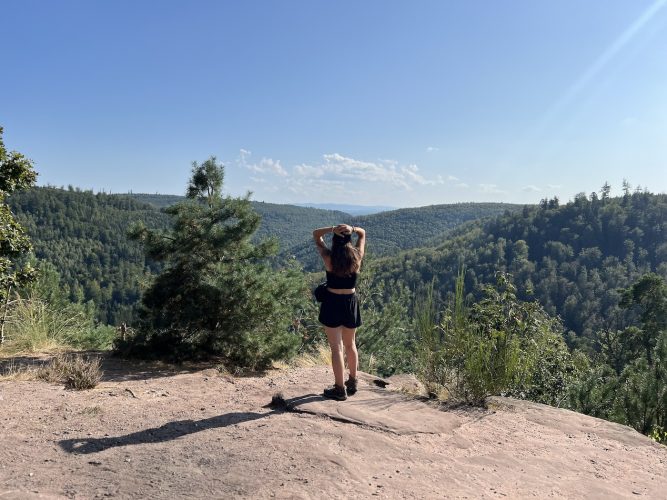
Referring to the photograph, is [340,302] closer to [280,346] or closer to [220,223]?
[280,346]

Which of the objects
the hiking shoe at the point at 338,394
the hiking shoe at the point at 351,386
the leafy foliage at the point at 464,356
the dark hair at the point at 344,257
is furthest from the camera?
the leafy foliage at the point at 464,356

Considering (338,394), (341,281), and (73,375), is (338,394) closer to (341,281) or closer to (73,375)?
(341,281)

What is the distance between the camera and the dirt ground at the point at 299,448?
264cm

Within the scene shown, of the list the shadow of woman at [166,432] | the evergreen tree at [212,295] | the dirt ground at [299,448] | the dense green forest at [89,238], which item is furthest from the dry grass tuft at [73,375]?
the dense green forest at [89,238]

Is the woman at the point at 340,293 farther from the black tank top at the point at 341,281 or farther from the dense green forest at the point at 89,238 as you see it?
the dense green forest at the point at 89,238

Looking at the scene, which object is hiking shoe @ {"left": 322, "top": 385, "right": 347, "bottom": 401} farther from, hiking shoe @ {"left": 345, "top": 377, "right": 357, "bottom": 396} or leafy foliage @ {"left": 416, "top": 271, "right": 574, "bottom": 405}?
leafy foliage @ {"left": 416, "top": 271, "right": 574, "bottom": 405}

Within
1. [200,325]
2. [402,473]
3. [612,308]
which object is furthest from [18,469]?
[612,308]

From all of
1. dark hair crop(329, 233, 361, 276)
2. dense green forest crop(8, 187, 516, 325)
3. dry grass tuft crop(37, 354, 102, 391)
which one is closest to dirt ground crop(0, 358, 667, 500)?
dry grass tuft crop(37, 354, 102, 391)

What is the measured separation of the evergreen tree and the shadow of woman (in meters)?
2.27

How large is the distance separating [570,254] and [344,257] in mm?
108105

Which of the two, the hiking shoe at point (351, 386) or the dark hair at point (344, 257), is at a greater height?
the dark hair at point (344, 257)

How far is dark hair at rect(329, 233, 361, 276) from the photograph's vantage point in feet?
13.5

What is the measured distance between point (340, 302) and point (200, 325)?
2920 mm

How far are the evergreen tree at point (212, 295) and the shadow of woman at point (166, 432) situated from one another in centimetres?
227
